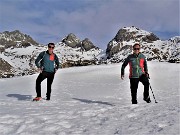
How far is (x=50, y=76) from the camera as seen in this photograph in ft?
45.5

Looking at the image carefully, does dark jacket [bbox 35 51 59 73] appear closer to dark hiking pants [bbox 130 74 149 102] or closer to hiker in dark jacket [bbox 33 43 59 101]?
hiker in dark jacket [bbox 33 43 59 101]

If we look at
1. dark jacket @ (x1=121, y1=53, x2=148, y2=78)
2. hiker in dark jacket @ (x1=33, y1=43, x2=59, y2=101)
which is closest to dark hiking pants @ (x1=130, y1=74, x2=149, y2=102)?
dark jacket @ (x1=121, y1=53, x2=148, y2=78)

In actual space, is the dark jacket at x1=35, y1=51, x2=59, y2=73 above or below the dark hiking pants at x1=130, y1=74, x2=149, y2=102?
above

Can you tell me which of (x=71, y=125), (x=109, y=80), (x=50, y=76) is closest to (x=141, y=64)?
(x=50, y=76)

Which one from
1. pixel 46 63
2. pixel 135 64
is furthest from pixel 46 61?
pixel 135 64

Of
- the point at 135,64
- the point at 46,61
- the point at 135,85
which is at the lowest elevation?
the point at 135,85

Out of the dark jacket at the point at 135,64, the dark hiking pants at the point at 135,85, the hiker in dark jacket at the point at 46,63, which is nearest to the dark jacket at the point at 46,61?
the hiker in dark jacket at the point at 46,63

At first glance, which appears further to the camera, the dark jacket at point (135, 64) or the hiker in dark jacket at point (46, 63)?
the hiker in dark jacket at point (46, 63)

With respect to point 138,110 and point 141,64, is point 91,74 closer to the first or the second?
point 141,64

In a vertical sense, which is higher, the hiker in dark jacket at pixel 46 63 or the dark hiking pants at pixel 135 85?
the hiker in dark jacket at pixel 46 63

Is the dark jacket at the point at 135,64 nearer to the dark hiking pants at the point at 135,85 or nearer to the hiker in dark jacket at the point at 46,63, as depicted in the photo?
the dark hiking pants at the point at 135,85

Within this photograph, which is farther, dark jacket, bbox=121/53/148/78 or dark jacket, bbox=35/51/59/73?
dark jacket, bbox=35/51/59/73

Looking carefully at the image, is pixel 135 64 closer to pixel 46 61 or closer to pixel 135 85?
pixel 135 85

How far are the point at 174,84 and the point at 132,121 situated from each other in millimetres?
14684
